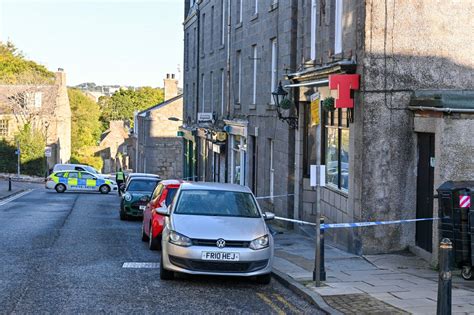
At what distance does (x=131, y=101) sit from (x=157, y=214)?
102732 millimetres

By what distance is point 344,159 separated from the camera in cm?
1581

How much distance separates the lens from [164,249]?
447 inches

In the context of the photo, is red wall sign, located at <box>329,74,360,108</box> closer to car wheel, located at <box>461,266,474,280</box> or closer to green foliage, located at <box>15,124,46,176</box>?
car wheel, located at <box>461,266,474,280</box>

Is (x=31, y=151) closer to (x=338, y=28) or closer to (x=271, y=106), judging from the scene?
(x=271, y=106)

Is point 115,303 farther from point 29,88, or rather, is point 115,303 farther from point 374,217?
point 29,88

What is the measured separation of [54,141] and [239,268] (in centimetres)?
6351

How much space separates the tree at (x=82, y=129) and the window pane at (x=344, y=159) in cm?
7305

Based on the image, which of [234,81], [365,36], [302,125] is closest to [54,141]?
[234,81]

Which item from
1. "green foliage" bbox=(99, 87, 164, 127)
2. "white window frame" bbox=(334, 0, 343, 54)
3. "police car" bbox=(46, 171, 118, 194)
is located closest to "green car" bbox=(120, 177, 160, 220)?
"white window frame" bbox=(334, 0, 343, 54)

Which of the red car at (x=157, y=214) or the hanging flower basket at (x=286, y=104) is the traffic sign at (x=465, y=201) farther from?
the hanging flower basket at (x=286, y=104)

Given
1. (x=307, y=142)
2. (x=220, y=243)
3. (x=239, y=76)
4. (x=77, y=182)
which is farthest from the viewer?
(x=77, y=182)

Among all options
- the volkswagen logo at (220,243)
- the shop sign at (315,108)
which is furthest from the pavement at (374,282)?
the shop sign at (315,108)

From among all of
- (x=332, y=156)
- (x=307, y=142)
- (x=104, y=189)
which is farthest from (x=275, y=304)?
(x=104, y=189)

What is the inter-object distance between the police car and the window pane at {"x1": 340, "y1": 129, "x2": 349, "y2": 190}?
113 ft
